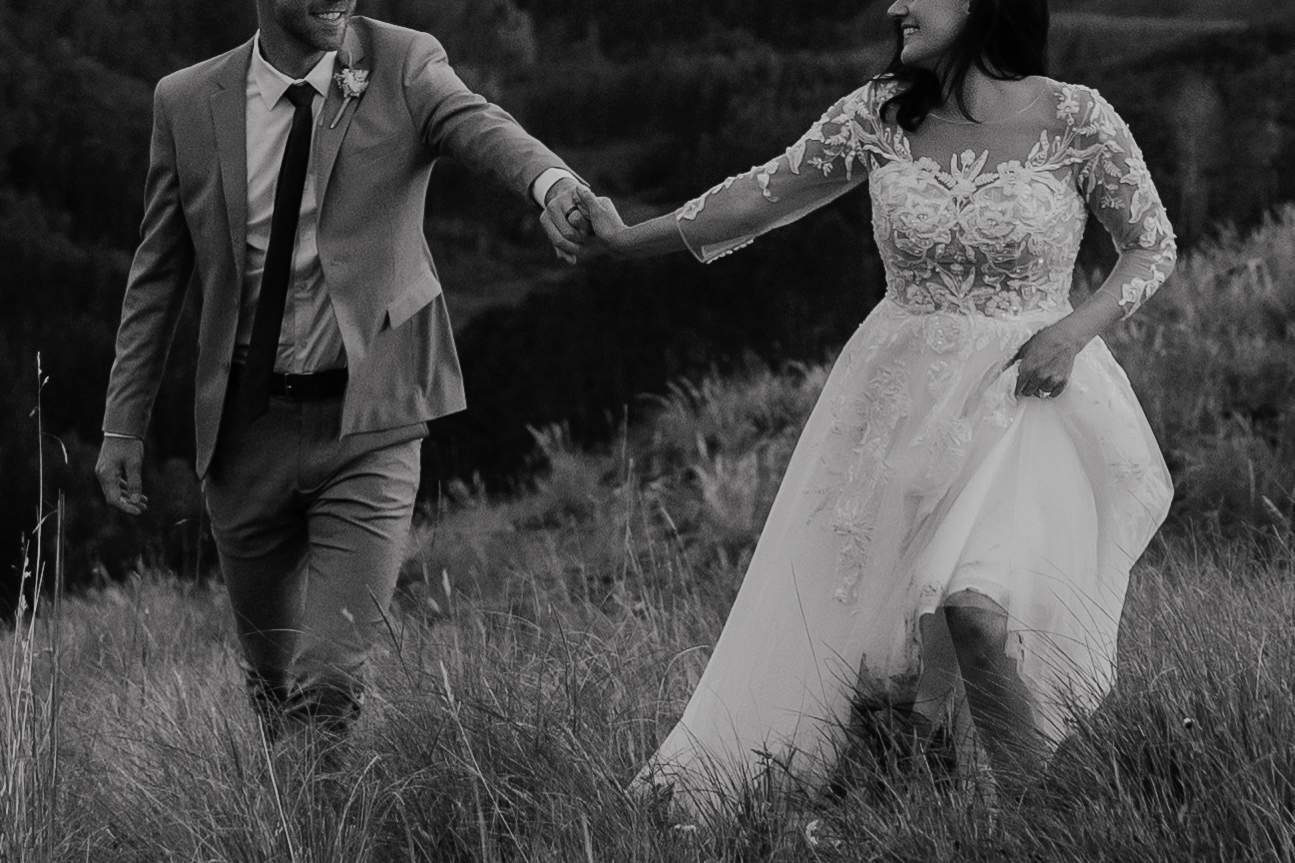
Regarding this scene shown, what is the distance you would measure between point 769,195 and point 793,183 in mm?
64

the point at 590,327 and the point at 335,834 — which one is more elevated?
the point at 335,834

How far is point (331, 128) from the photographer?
3.91 m

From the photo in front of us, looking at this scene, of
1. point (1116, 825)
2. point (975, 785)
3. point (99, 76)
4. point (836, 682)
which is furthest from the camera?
point (99, 76)

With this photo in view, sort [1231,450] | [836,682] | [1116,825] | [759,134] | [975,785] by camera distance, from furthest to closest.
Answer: [759,134] → [1231,450] → [836,682] → [975,785] → [1116,825]

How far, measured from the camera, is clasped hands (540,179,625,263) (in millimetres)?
3844

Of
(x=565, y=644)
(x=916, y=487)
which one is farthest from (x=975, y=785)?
(x=565, y=644)

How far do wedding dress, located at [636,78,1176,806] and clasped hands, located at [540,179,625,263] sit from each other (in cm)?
29

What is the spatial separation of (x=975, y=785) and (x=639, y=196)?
10.5 meters

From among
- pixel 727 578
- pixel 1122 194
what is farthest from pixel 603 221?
pixel 727 578

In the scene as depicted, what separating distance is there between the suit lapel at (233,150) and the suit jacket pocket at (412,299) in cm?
33

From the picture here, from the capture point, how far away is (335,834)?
315 centimetres

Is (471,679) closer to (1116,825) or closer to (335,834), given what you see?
(335,834)

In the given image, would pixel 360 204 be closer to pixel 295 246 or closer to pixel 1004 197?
pixel 295 246

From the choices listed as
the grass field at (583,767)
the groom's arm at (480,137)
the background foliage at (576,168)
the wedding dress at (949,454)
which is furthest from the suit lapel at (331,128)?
the background foliage at (576,168)
